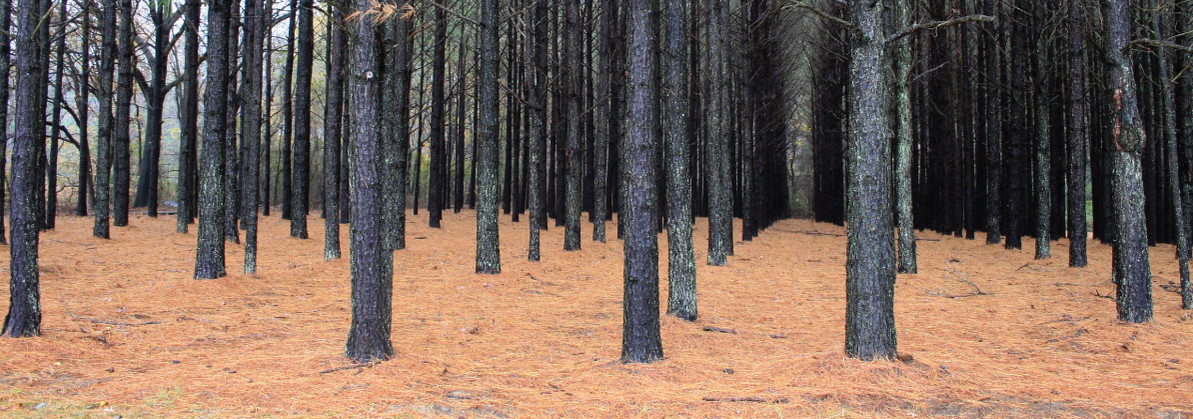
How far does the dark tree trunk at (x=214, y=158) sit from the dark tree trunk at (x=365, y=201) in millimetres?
4679

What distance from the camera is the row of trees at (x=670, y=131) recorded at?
5367 millimetres

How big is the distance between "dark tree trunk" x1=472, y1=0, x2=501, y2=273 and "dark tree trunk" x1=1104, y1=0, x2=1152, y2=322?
7.95m

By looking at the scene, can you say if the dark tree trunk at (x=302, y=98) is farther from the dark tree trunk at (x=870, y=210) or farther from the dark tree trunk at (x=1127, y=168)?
the dark tree trunk at (x=1127, y=168)

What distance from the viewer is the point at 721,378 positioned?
17.1 ft

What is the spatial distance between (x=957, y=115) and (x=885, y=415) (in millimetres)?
19271

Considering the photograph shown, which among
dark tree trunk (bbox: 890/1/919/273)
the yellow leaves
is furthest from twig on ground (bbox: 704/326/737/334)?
dark tree trunk (bbox: 890/1/919/273)

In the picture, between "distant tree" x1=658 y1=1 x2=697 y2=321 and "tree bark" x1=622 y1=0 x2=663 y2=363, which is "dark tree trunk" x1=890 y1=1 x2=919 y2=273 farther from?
"tree bark" x1=622 y1=0 x2=663 y2=363

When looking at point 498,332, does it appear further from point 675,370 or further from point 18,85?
point 18,85

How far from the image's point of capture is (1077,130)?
1161cm

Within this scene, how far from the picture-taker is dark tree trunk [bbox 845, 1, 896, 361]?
17.1 ft

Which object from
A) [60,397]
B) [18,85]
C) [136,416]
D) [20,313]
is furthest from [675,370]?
[18,85]

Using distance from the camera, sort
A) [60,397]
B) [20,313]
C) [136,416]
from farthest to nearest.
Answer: [20,313]
[60,397]
[136,416]

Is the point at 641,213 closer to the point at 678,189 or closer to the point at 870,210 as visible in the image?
the point at 870,210

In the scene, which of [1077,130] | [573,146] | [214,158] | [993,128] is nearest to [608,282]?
[573,146]
